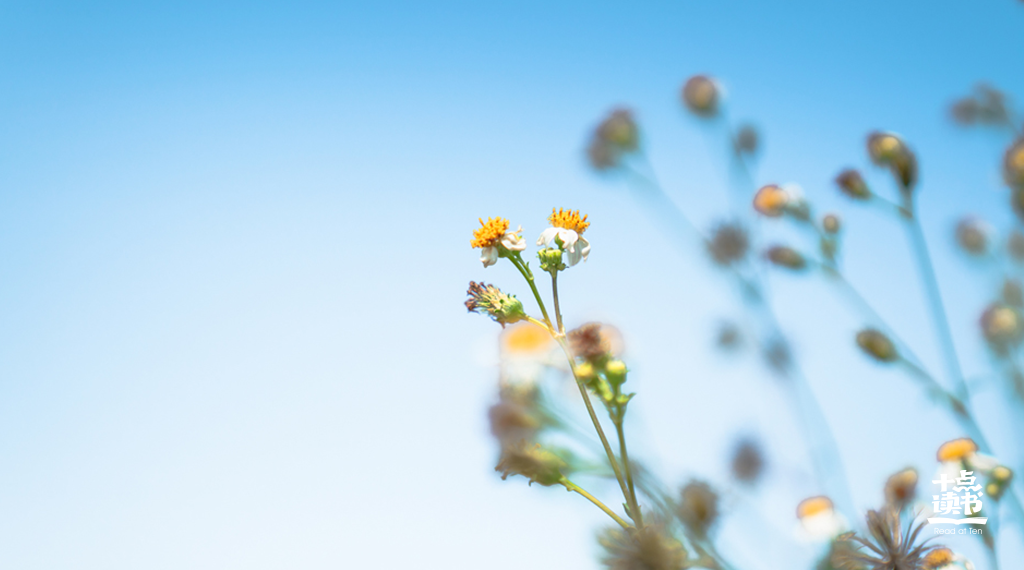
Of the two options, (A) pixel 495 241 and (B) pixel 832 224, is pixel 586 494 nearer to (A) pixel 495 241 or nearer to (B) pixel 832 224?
(A) pixel 495 241

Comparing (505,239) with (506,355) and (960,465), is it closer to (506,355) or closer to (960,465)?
(506,355)

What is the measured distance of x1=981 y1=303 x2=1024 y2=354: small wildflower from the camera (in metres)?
0.52

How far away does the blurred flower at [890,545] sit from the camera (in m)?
0.48

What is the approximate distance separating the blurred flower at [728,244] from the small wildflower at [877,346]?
25 cm

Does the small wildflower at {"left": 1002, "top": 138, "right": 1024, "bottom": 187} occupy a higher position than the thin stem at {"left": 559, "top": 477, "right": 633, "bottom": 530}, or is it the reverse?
the small wildflower at {"left": 1002, "top": 138, "right": 1024, "bottom": 187}

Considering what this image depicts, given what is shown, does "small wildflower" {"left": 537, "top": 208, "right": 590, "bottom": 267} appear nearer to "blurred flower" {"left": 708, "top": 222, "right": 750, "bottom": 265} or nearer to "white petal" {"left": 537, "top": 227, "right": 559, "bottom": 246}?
"white petal" {"left": 537, "top": 227, "right": 559, "bottom": 246}

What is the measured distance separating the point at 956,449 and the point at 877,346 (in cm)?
17

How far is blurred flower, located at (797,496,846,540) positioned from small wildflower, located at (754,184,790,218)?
1.81 feet

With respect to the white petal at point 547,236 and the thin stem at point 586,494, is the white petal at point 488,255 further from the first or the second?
the thin stem at point 586,494

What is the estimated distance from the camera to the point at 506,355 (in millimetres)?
496

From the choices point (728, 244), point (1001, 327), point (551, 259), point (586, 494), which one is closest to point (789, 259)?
point (728, 244)

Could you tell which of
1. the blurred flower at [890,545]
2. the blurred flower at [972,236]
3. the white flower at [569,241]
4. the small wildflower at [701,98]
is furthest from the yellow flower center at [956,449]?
the small wildflower at [701,98]

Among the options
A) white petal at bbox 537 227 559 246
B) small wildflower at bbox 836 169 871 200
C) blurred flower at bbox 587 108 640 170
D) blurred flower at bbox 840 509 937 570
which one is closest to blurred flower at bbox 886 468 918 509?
blurred flower at bbox 840 509 937 570

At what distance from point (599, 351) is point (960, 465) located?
1.91ft
